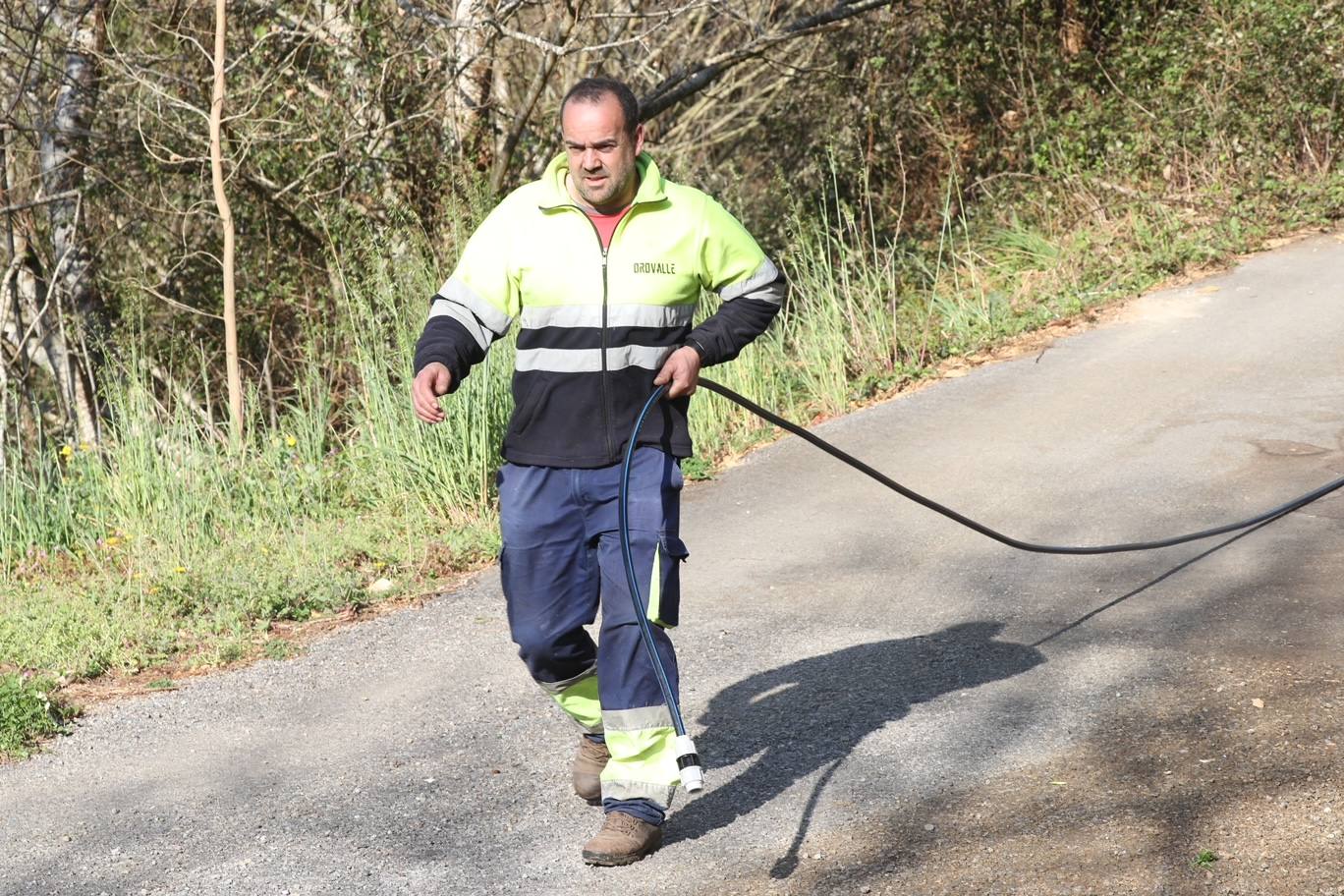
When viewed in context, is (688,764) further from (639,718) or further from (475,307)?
(475,307)

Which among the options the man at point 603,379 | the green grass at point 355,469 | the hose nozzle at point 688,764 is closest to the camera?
the hose nozzle at point 688,764

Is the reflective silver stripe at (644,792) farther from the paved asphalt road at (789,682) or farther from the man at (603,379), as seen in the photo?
the paved asphalt road at (789,682)

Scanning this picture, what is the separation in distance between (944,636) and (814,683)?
617 millimetres

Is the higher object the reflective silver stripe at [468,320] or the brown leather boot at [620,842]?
the reflective silver stripe at [468,320]

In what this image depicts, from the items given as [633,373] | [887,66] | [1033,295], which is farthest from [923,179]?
[633,373]

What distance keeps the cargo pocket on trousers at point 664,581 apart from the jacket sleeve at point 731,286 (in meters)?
0.49

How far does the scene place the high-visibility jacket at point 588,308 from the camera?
3807 mm

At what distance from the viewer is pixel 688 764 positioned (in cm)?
357

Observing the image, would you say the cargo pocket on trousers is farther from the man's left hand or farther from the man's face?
the man's face

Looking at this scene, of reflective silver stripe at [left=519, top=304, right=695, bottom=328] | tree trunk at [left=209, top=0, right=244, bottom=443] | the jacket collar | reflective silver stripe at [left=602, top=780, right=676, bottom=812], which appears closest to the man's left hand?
reflective silver stripe at [left=519, top=304, right=695, bottom=328]

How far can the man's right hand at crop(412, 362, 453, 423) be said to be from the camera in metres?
3.72

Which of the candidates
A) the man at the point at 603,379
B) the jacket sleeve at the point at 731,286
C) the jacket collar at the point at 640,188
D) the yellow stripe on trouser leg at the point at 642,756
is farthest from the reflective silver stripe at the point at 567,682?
the jacket collar at the point at 640,188

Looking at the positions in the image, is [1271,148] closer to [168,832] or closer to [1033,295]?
[1033,295]

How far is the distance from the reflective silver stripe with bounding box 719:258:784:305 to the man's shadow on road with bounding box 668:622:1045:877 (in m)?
1.39
